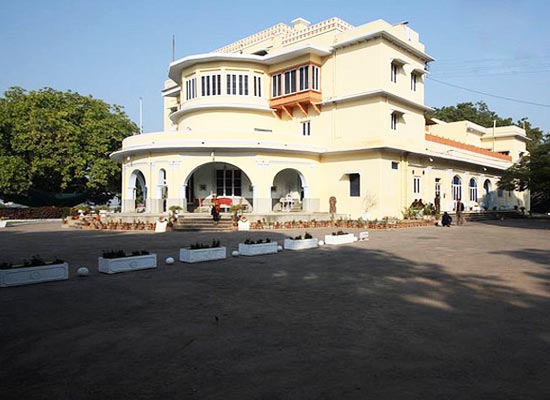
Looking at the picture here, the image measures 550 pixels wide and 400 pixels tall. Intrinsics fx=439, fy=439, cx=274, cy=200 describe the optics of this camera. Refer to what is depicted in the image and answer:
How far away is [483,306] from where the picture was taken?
6914mm

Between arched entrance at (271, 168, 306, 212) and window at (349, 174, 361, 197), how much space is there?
9.78ft

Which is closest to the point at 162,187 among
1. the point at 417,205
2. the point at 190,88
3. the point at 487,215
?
the point at 190,88

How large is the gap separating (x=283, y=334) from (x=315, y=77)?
2510 centimetres

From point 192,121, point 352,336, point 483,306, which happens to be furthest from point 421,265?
point 192,121

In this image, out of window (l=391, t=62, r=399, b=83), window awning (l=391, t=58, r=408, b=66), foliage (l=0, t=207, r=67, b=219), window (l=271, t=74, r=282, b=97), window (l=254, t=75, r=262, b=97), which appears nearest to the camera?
window awning (l=391, t=58, r=408, b=66)

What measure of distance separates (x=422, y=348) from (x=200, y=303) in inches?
144

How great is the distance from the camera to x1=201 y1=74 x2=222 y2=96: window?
98.6ft

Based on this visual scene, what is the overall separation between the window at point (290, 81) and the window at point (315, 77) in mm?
1462

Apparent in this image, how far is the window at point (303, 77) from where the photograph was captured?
2846 cm

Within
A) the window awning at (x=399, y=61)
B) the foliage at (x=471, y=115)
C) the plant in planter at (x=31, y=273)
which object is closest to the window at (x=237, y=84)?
the window awning at (x=399, y=61)

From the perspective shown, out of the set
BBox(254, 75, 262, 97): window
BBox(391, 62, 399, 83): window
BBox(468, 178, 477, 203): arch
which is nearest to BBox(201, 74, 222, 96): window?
BBox(254, 75, 262, 97): window

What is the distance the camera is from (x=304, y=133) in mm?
30234

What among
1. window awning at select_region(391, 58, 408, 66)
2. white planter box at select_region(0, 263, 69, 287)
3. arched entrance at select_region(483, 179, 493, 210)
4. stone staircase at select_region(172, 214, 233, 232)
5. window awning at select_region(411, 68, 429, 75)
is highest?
window awning at select_region(411, 68, 429, 75)

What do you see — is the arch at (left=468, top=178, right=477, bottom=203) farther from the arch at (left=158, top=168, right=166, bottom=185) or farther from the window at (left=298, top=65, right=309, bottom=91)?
the arch at (left=158, top=168, right=166, bottom=185)
